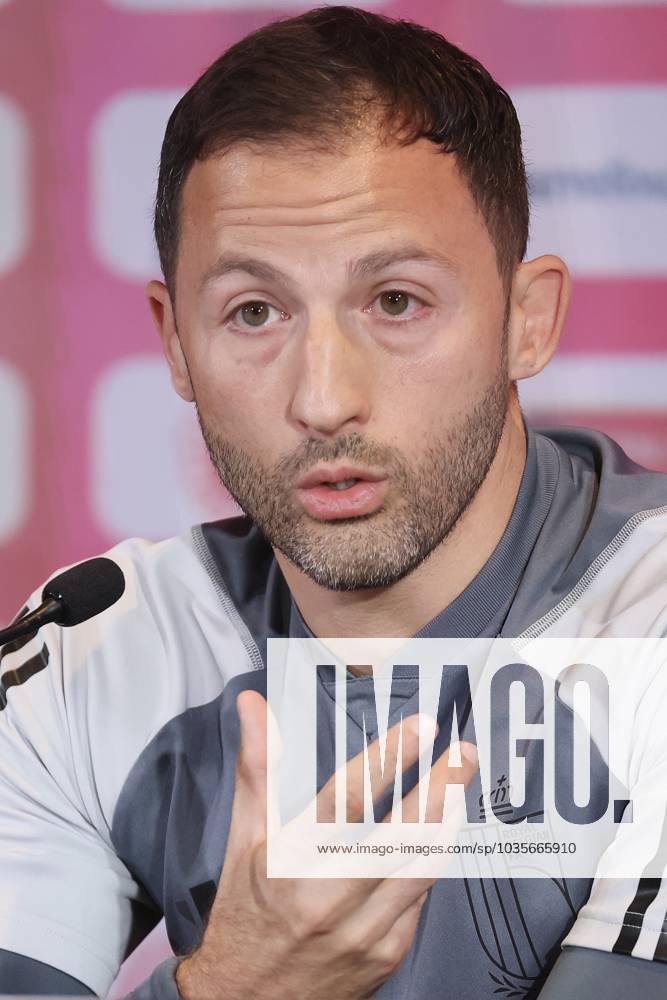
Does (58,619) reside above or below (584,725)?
above

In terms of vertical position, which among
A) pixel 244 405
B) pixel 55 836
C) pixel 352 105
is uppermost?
pixel 352 105

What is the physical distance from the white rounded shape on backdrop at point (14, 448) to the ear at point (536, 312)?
62cm

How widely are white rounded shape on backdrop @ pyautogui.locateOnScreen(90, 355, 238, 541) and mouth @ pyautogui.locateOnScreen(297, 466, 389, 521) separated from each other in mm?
440

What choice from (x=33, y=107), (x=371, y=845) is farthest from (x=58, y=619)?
(x=33, y=107)

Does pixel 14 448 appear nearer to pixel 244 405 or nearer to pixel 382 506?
pixel 244 405

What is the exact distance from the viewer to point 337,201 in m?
1.14

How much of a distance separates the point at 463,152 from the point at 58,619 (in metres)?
0.57

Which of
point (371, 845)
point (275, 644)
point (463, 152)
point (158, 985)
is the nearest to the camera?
point (371, 845)

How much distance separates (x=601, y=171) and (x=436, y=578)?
20.9 inches

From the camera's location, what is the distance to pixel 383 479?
1138 mm

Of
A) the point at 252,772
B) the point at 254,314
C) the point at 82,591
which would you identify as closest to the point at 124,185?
the point at 254,314

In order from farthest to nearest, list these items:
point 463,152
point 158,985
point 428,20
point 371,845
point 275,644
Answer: point 428,20, point 275,644, point 463,152, point 158,985, point 371,845

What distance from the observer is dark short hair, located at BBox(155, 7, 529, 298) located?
115 centimetres

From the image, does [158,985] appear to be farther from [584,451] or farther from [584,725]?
[584,451]
